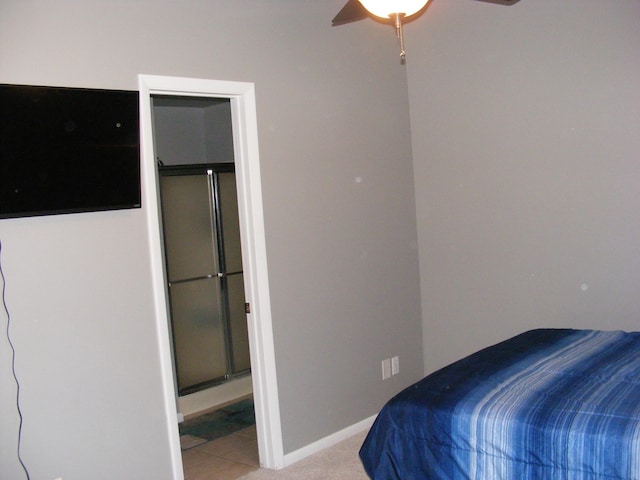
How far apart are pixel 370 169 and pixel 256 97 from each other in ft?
3.36

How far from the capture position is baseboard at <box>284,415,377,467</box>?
3766mm

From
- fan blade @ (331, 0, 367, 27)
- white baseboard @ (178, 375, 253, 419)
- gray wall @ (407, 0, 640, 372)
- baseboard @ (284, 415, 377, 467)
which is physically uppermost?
fan blade @ (331, 0, 367, 27)

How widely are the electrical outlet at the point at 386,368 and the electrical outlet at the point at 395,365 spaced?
1.3 inches

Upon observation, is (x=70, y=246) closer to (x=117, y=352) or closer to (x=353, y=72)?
(x=117, y=352)

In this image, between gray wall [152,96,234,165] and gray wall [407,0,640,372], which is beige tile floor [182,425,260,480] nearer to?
Answer: gray wall [407,0,640,372]

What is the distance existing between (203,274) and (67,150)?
2.18 meters

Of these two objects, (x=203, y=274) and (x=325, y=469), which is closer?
(x=325, y=469)

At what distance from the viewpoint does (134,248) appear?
3.05 metres

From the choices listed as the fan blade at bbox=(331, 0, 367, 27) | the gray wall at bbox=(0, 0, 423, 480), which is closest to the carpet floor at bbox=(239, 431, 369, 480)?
the gray wall at bbox=(0, 0, 423, 480)

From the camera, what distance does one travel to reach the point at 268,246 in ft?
12.0

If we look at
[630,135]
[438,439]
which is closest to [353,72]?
[630,135]

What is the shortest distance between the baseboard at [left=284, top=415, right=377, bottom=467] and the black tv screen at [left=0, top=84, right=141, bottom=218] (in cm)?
177

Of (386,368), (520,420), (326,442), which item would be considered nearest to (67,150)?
(520,420)

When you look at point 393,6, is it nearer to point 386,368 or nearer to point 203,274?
point 386,368
